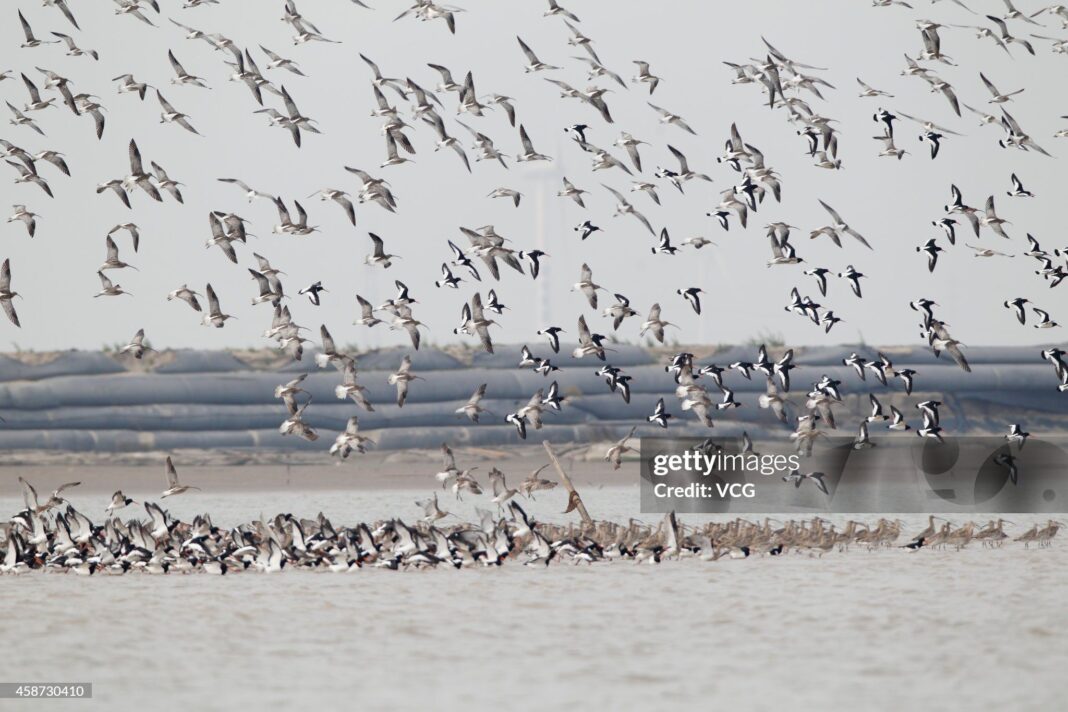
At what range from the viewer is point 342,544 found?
32.2 metres

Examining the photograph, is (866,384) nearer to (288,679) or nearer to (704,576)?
(704,576)

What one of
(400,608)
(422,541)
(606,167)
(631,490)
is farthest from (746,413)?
(400,608)

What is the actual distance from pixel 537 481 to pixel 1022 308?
9660 mm

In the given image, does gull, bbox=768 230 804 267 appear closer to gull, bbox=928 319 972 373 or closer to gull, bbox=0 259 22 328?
gull, bbox=928 319 972 373

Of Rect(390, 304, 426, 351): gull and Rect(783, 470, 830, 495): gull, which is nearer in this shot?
Rect(390, 304, 426, 351): gull

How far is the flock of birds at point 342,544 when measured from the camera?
104ft

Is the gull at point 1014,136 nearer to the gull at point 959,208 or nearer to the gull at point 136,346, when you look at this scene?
the gull at point 959,208

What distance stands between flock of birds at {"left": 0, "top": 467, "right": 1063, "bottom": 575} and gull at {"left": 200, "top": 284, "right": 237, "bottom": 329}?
420 cm

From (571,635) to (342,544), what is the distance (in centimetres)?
798

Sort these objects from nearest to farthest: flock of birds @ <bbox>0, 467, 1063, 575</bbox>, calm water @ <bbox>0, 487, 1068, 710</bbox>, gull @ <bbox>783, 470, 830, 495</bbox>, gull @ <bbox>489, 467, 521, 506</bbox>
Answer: calm water @ <bbox>0, 487, 1068, 710</bbox> < flock of birds @ <bbox>0, 467, 1063, 575</bbox> < gull @ <bbox>489, 467, 521, 506</bbox> < gull @ <bbox>783, 470, 830, 495</bbox>

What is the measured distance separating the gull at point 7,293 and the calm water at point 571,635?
7270mm

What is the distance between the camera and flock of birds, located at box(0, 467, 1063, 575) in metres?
31.7

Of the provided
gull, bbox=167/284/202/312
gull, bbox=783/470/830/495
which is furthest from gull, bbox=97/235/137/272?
gull, bbox=783/470/830/495

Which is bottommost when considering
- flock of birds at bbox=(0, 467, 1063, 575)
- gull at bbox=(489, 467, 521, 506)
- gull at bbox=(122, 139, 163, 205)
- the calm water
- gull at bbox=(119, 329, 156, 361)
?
the calm water
